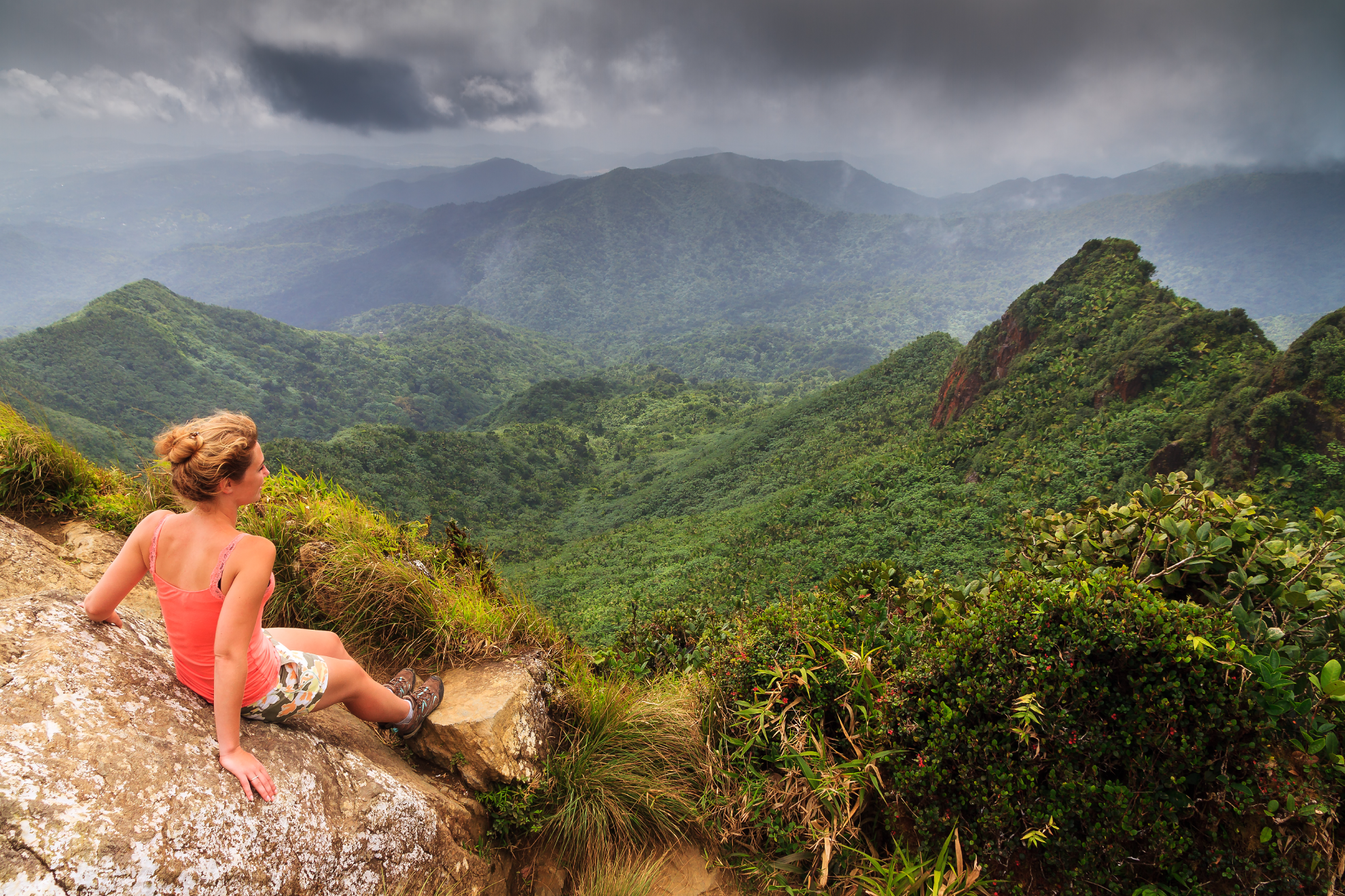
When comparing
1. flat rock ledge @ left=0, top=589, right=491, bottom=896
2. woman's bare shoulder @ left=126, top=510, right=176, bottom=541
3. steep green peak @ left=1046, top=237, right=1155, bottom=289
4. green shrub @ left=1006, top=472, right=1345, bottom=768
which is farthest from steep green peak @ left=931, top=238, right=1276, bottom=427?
woman's bare shoulder @ left=126, top=510, right=176, bottom=541

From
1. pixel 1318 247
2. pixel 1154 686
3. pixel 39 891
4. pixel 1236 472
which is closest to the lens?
pixel 39 891

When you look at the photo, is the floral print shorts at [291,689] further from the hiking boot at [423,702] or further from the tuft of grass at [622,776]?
the tuft of grass at [622,776]

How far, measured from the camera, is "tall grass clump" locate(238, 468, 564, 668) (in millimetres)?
3664

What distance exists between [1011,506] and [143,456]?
915 inches

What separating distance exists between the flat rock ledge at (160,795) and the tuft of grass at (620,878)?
0.49m

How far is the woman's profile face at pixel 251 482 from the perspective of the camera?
2410 millimetres

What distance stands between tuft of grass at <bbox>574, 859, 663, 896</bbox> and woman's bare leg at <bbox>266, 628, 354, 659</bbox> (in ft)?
5.55

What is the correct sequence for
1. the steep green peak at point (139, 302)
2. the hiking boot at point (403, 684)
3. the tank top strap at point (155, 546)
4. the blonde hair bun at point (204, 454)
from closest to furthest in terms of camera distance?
the blonde hair bun at point (204, 454), the tank top strap at point (155, 546), the hiking boot at point (403, 684), the steep green peak at point (139, 302)

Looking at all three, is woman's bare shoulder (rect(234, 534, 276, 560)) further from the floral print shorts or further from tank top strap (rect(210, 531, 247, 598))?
the floral print shorts

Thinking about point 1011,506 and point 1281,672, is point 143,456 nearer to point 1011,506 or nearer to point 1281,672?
point 1281,672

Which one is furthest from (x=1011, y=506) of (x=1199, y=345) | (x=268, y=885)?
(x=268, y=885)

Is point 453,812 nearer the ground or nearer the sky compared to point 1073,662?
nearer the ground

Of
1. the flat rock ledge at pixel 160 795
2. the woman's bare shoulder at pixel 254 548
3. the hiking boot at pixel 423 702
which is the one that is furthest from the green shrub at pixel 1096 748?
the woman's bare shoulder at pixel 254 548

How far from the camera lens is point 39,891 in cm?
147
